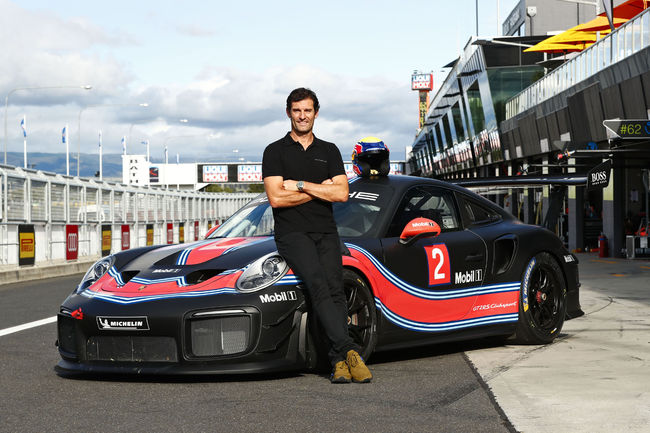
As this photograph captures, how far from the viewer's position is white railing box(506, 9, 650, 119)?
21969 millimetres

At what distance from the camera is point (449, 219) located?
7.30m

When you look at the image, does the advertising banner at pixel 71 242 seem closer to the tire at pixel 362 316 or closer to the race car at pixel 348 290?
the race car at pixel 348 290

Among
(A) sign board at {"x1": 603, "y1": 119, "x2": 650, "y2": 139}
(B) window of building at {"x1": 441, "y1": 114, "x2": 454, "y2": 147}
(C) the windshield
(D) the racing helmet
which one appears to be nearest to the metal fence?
(A) sign board at {"x1": 603, "y1": 119, "x2": 650, "y2": 139}

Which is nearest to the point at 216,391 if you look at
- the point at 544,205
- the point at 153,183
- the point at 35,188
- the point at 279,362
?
the point at 279,362

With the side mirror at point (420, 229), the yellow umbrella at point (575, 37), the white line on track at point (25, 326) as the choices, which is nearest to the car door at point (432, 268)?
the side mirror at point (420, 229)

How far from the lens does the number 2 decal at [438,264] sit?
22.5 ft

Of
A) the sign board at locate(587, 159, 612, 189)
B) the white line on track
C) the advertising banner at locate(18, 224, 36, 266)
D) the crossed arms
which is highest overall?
the sign board at locate(587, 159, 612, 189)

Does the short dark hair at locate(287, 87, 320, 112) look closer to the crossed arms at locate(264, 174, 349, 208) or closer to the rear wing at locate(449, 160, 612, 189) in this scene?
the crossed arms at locate(264, 174, 349, 208)

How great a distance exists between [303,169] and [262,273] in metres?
0.72

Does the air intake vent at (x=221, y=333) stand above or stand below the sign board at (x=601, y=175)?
below

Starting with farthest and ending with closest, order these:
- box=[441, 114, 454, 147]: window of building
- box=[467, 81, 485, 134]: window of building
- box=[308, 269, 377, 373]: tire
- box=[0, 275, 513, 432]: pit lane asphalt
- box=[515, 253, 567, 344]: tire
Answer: box=[441, 114, 454, 147]: window of building < box=[467, 81, 485, 134]: window of building < box=[515, 253, 567, 344]: tire < box=[308, 269, 377, 373]: tire < box=[0, 275, 513, 432]: pit lane asphalt

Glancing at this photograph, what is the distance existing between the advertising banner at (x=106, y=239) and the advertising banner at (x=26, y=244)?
21.9ft

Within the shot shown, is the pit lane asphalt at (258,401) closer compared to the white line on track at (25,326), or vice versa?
the pit lane asphalt at (258,401)

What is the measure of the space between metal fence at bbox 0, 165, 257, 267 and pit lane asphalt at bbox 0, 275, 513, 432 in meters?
14.5
